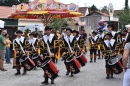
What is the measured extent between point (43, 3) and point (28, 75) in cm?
838

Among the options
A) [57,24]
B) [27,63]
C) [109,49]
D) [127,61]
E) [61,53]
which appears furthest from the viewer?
[57,24]

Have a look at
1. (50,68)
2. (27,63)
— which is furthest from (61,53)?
(50,68)

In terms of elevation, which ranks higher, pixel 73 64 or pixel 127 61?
pixel 127 61

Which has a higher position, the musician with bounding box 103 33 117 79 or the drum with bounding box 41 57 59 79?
the musician with bounding box 103 33 117 79

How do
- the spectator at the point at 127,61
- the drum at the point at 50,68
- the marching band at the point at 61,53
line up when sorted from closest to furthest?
the spectator at the point at 127,61 → the drum at the point at 50,68 → the marching band at the point at 61,53

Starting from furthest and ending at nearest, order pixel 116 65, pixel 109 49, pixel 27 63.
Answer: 1. pixel 27 63
2. pixel 109 49
3. pixel 116 65

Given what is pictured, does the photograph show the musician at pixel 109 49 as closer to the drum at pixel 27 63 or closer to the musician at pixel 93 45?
the drum at pixel 27 63

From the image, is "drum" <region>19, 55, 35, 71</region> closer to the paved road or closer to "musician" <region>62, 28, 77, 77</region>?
the paved road

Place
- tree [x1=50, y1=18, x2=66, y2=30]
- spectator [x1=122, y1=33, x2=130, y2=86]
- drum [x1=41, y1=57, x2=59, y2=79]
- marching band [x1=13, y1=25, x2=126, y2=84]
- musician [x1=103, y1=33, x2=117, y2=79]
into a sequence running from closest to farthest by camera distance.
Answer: spectator [x1=122, y1=33, x2=130, y2=86]
drum [x1=41, y1=57, x2=59, y2=79]
marching band [x1=13, y1=25, x2=126, y2=84]
musician [x1=103, y1=33, x2=117, y2=79]
tree [x1=50, y1=18, x2=66, y2=30]

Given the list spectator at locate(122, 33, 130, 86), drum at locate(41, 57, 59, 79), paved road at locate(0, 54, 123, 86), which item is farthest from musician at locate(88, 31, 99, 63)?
spectator at locate(122, 33, 130, 86)

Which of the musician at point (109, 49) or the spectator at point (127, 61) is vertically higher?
the spectator at point (127, 61)

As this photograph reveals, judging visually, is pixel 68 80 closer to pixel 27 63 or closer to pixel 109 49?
pixel 109 49

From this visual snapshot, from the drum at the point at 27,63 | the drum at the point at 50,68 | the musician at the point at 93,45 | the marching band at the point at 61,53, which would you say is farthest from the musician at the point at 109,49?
the musician at the point at 93,45

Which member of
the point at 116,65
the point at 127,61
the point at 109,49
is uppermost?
the point at 127,61
